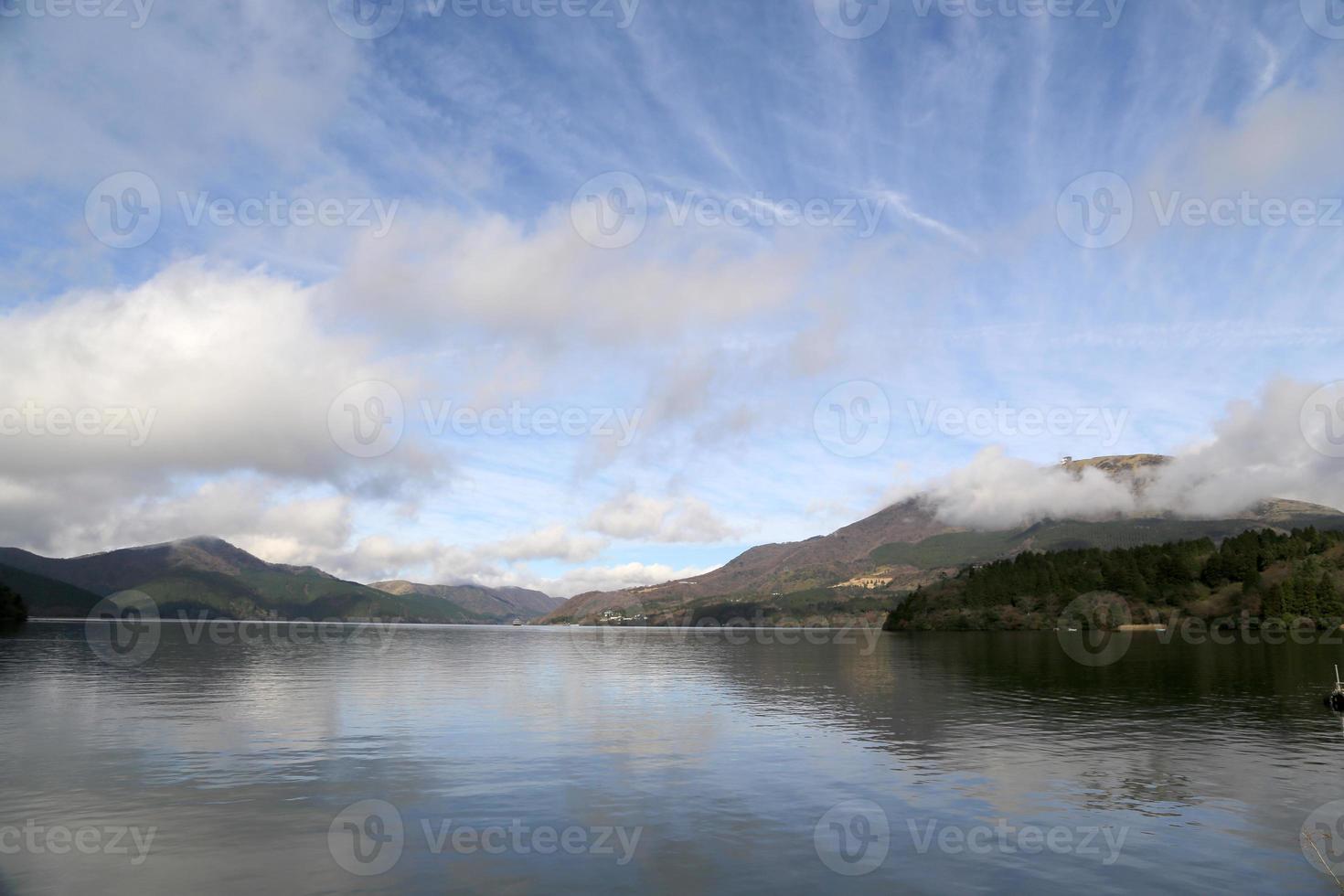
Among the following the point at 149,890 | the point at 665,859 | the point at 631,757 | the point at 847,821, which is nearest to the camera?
the point at 149,890

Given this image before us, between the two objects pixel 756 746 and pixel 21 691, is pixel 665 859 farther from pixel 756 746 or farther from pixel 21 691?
pixel 21 691

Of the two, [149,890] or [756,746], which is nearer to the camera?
[149,890]

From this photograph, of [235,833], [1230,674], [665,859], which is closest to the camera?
[665,859]

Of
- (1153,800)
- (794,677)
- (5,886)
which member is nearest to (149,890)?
(5,886)

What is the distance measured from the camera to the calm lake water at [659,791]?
28.5m

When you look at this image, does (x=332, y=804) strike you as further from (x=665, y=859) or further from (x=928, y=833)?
(x=928, y=833)

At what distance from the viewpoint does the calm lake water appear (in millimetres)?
28453

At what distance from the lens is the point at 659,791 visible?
134 ft

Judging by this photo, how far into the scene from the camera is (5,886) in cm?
2639

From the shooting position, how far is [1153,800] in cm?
3931

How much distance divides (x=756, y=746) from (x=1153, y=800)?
24305 mm

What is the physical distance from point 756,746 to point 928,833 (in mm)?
22762

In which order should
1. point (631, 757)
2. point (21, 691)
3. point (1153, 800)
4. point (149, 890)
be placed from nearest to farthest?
1. point (149, 890)
2. point (1153, 800)
3. point (631, 757)
4. point (21, 691)

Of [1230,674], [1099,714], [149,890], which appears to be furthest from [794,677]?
[149,890]
